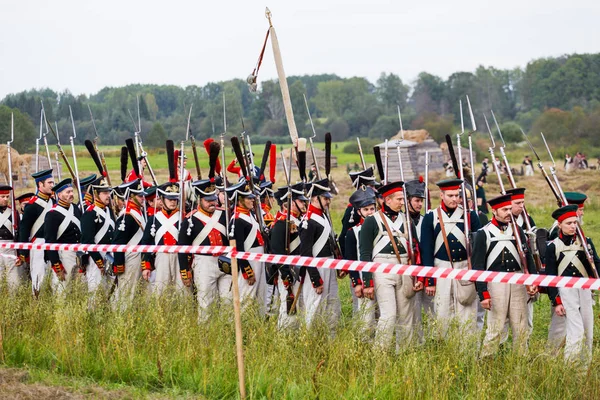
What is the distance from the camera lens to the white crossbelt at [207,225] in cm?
909

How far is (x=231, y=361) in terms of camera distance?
691cm

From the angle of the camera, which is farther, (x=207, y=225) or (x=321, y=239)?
(x=207, y=225)

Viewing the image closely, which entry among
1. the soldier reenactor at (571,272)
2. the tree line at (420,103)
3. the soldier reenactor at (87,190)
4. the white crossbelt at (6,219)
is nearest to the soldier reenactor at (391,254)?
the soldier reenactor at (571,272)

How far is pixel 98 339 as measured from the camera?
7.56 metres

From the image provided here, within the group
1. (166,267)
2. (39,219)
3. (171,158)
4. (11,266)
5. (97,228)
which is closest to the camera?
(166,267)

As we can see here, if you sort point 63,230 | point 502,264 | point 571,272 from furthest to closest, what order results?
point 63,230 < point 502,264 < point 571,272

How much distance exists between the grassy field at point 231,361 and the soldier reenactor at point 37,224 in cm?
234

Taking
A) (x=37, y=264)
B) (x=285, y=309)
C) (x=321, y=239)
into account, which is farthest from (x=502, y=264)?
(x=37, y=264)

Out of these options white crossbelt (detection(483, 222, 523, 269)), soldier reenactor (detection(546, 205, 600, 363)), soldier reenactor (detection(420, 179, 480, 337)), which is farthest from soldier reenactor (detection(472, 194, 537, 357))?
soldier reenactor (detection(420, 179, 480, 337))

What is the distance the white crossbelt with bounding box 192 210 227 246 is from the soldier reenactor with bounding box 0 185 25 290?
291cm

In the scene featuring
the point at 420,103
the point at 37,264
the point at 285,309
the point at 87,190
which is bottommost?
the point at 285,309

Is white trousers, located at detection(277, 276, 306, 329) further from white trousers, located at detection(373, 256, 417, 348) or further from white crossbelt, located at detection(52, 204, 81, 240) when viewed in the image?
white crossbelt, located at detection(52, 204, 81, 240)

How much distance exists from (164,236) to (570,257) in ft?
14.9

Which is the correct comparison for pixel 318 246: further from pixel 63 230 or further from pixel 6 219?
pixel 6 219
